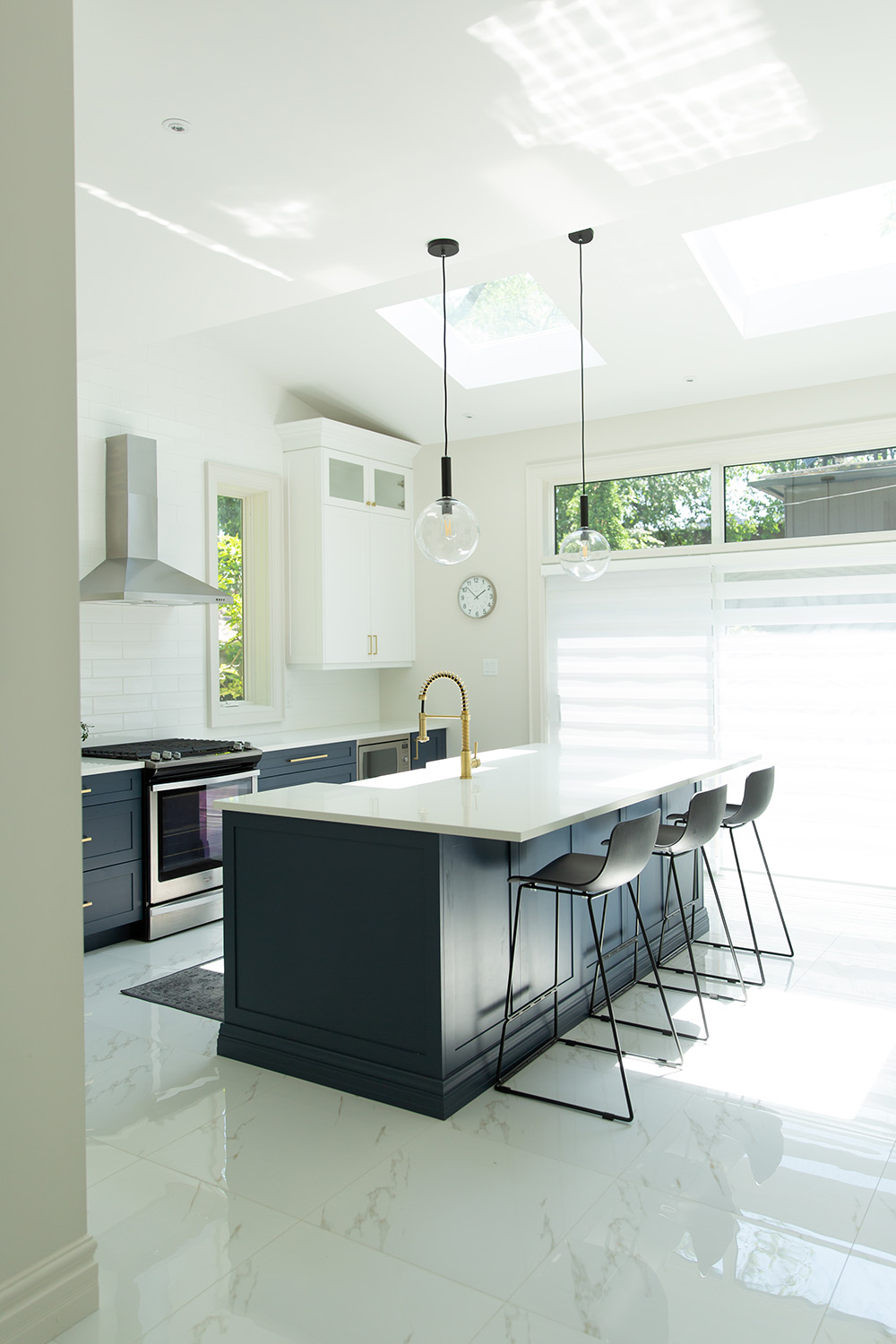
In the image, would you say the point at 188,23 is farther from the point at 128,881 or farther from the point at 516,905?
the point at 128,881

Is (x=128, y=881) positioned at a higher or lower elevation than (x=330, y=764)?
lower

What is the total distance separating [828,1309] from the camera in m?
1.91

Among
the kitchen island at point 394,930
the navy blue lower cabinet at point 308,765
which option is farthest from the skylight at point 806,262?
the navy blue lower cabinet at point 308,765

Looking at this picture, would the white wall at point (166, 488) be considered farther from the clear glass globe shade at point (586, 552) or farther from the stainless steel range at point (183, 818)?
the clear glass globe shade at point (586, 552)

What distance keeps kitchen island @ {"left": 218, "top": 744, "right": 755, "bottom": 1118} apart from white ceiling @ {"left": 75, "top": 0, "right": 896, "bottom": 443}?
6.26 ft

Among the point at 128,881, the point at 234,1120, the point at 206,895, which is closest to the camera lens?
the point at 234,1120

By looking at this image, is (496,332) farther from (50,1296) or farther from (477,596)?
(50,1296)

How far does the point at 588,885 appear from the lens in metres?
2.85

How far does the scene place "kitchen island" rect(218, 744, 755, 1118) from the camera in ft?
9.20

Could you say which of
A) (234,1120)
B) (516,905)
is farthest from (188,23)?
(234,1120)

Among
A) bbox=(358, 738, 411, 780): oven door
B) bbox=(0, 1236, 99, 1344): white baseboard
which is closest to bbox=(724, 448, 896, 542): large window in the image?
bbox=(358, 738, 411, 780): oven door

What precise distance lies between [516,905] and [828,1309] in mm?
1315

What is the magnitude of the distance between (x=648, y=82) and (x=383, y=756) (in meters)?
4.19

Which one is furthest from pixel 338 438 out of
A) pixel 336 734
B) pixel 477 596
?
pixel 336 734
